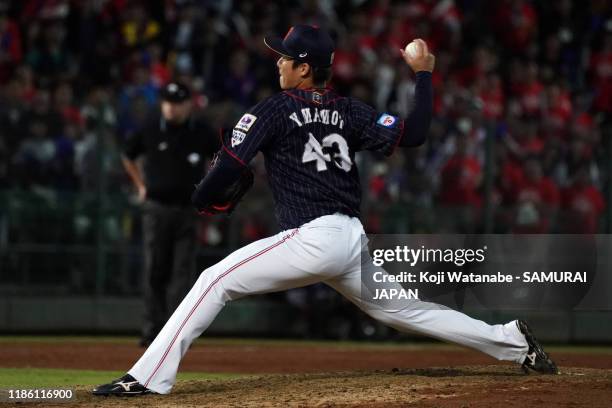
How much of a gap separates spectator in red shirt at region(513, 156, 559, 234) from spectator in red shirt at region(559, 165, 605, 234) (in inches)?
5.3

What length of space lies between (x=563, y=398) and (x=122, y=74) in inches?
385

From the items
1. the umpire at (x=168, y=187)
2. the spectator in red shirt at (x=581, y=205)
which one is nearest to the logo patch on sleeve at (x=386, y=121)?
the umpire at (x=168, y=187)

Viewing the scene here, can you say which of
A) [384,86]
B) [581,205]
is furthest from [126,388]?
[384,86]

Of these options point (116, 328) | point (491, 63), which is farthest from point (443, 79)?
point (116, 328)

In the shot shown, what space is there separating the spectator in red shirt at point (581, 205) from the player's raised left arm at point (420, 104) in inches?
263

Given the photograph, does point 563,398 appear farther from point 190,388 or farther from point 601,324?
point 601,324

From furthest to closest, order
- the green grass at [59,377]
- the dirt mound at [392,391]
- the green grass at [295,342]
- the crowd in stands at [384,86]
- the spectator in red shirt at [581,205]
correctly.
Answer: the spectator in red shirt at [581,205], the crowd in stands at [384,86], the green grass at [295,342], the green grass at [59,377], the dirt mound at [392,391]

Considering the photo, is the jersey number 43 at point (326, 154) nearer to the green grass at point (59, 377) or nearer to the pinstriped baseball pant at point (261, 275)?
the pinstriped baseball pant at point (261, 275)

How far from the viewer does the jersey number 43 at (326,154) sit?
639 centimetres

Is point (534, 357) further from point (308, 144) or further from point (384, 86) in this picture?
point (384, 86)

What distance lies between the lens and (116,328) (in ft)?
42.4

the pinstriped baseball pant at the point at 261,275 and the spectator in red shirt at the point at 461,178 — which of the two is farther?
the spectator in red shirt at the point at 461,178

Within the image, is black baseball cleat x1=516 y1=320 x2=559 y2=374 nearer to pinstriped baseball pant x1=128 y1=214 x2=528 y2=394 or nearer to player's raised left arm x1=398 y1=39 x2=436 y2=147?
pinstriped baseball pant x1=128 y1=214 x2=528 y2=394

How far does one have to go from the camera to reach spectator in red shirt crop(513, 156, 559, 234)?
1293cm
